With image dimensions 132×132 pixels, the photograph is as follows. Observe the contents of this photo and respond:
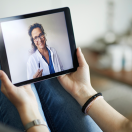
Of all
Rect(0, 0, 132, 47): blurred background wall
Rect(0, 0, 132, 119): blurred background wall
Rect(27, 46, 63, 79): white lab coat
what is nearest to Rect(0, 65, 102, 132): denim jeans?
A: Rect(27, 46, 63, 79): white lab coat

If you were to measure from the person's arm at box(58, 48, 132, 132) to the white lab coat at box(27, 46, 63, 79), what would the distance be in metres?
0.07

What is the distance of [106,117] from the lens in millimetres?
475

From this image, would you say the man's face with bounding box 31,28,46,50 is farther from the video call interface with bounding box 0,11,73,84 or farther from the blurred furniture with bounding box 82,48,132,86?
the blurred furniture with bounding box 82,48,132,86

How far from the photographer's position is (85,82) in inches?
23.3

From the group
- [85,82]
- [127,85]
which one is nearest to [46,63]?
[85,82]

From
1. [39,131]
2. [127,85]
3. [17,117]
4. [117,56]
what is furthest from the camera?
[117,56]

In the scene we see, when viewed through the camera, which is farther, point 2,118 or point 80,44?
point 80,44

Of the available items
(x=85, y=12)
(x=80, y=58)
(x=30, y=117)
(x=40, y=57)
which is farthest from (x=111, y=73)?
(x=30, y=117)

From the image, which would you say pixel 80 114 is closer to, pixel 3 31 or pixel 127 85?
pixel 3 31

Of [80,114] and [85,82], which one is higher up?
[85,82]

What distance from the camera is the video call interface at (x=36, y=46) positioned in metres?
0.53

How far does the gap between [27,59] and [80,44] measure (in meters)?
0.99

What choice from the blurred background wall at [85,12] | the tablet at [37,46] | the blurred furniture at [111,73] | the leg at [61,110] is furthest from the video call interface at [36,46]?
the blurred furniture at [111,73]

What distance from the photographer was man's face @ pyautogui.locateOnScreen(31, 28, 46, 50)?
553mm
